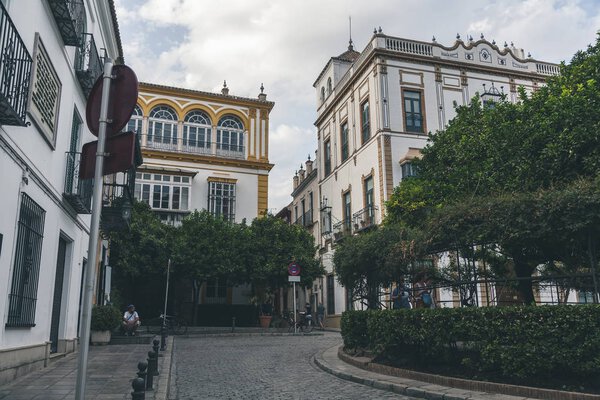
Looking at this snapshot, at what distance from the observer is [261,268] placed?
25312mm

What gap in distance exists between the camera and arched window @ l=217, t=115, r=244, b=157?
1286 inches

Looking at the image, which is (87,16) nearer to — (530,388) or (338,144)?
(530,388)

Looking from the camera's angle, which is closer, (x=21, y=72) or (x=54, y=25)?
(x=21, y=72)

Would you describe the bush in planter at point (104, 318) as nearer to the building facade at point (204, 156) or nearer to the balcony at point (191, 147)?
the building facade at point (204, 156)

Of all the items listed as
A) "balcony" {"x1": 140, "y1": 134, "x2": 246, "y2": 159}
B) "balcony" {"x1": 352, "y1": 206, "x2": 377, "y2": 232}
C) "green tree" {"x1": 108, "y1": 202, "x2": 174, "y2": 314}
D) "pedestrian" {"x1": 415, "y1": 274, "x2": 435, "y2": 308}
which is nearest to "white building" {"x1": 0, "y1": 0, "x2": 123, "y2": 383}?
"pedestrian" {"x1": 415, "y1": 274, "x2": 435, "y2": 308}

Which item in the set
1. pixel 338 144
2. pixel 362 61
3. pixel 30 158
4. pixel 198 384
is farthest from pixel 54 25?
pixel 338 144

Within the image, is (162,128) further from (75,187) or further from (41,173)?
(41,173)

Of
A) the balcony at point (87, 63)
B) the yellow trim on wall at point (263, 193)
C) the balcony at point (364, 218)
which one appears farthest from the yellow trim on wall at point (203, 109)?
the balcony at point (87, 63)

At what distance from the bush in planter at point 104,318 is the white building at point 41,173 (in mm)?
2017

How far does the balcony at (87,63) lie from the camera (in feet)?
40.7

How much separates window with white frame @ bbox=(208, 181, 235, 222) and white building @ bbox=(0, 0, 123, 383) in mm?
16850

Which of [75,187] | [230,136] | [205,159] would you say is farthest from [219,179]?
[75,187]

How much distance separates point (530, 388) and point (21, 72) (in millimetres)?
7944

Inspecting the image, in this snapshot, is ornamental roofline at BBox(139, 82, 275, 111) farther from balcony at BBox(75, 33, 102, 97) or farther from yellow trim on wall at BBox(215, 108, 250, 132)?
balcony at BBox(75, 33, 102, 97)
